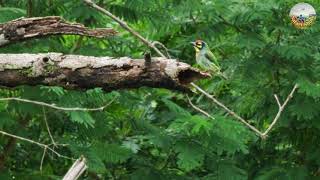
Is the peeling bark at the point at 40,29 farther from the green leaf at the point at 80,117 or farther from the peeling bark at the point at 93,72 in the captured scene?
the green leaf at the point at 80,117

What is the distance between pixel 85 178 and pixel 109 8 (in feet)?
4.78

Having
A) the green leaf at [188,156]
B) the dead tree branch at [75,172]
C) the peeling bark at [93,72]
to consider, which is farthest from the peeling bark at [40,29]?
the green leaf at [188,156]

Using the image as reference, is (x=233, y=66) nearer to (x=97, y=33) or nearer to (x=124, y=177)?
(x=124, y=177)

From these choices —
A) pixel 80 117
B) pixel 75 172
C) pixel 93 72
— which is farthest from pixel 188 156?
pixel 75 172

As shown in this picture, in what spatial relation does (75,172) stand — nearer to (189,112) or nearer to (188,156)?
(188,156)

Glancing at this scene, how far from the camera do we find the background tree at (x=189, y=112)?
4238 mm

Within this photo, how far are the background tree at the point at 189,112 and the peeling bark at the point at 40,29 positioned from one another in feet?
4.50

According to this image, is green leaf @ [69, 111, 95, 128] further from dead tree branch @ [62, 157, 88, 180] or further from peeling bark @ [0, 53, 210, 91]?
dead tree branch @ [62, 157, 88, 180]

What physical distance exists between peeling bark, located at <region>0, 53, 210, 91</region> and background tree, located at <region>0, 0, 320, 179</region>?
1.36 meters

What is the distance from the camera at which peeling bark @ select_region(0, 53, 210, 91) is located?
233 cm


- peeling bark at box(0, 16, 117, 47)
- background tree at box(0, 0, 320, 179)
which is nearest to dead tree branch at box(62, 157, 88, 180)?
peeling bark at box(0, 16, 117, 47)

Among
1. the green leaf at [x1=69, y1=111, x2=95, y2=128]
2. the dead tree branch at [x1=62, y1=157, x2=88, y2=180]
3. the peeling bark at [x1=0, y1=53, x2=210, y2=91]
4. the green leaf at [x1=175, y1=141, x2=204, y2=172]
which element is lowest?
the green leaf at [x1=175, y1=141, x2=204, y2=172]

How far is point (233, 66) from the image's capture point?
4953mm

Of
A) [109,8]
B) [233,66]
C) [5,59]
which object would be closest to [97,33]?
[5,59]
